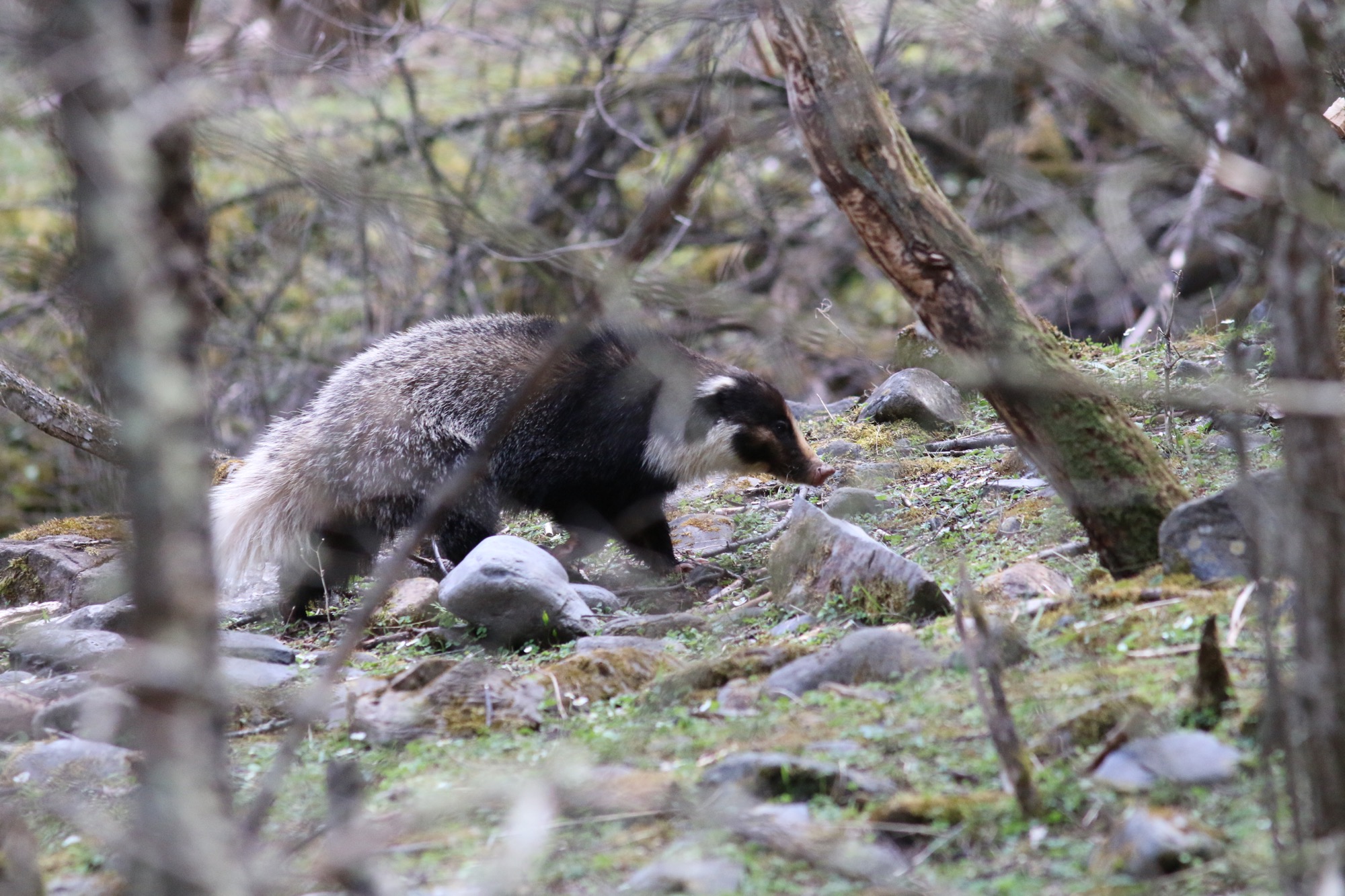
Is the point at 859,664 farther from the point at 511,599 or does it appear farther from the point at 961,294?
the point at 511,599

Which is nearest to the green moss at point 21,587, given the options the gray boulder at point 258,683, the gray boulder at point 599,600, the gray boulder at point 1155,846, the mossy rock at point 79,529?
the mossy rock at point 79,529

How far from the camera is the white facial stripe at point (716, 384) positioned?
7039 millimetres

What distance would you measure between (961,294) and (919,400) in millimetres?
3019

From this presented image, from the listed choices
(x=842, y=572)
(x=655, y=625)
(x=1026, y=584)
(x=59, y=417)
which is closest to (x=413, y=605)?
(x=655, y=625)

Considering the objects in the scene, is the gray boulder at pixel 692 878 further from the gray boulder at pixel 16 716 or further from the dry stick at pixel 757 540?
the dry stick at pixel 757 540

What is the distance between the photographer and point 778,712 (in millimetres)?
3471

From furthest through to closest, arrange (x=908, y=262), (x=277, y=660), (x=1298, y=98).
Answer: (x=277, y=660) < (x=908, y=262) < (x=1298, y=98)

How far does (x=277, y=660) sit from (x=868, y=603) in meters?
2.44

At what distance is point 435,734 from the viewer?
3680mm

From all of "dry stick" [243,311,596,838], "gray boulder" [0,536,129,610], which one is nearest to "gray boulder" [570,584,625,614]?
"gray boulder" [0,536,129,610]

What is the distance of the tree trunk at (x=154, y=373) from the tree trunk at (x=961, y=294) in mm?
2527

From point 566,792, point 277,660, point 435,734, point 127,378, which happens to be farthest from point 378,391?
point 127,378

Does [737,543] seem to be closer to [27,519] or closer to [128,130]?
[128,130]

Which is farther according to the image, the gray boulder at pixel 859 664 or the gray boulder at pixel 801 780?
the gray boulder at pixel 859 664
